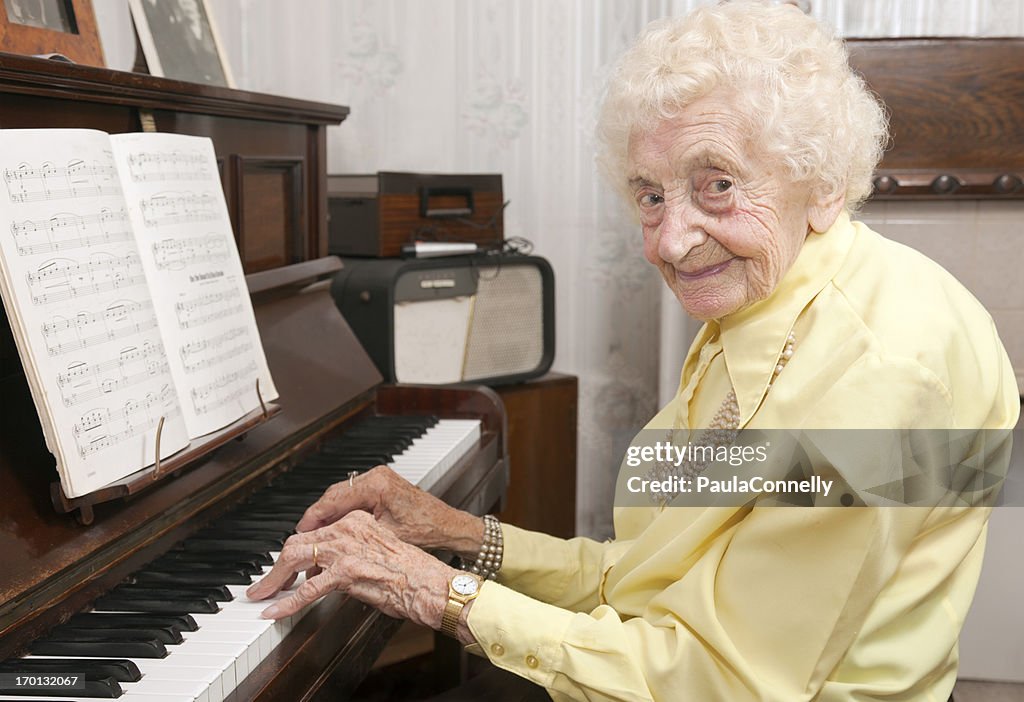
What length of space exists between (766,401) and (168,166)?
0.94 meters

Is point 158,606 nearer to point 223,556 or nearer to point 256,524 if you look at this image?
point 223,556

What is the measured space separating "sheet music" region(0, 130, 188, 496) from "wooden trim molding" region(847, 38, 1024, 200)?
1.86m

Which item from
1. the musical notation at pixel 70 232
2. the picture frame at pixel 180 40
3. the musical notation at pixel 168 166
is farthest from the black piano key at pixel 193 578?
the picture frame at pixel 180 40

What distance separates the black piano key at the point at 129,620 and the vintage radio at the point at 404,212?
1.72 meters

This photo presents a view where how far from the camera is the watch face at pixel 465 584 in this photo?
1.27m

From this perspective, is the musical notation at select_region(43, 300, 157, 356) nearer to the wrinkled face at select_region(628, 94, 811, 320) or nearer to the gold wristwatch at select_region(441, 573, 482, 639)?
the gold wristwatch at select_region(441, 573, 482, 639)

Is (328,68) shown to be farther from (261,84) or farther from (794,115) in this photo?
(794,115)

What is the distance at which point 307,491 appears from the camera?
5.77 feet

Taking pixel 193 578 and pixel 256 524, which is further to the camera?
pixel 256 524

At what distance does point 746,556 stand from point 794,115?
52 centimetres

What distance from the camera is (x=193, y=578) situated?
4.43ft

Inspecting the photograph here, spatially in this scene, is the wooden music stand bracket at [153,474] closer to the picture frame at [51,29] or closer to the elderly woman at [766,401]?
the elderly woman at [766,401]

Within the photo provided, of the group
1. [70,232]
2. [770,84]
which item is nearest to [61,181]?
[70,232]

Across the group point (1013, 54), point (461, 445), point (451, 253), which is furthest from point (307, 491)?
point (1013, 54)
